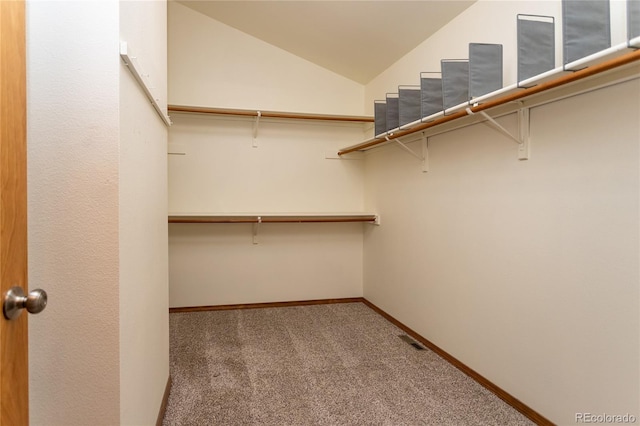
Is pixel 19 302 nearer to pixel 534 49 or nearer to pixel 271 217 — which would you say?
pixel 534 49

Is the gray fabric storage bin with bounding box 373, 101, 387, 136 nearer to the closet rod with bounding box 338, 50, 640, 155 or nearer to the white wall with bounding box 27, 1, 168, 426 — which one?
the closet rod with bounding box 338, 50, 640, 155

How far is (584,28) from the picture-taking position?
1453 mm

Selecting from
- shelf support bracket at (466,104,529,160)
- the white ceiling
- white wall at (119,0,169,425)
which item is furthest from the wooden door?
the white ceiling

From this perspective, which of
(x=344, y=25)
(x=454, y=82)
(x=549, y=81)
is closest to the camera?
(x=549, y=81)

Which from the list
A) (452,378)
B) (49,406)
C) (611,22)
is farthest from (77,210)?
(452,378)

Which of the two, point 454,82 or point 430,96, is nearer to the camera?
point 454,82

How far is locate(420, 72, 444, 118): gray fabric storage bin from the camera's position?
7.78ft

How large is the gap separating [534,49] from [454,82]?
1.66 feet

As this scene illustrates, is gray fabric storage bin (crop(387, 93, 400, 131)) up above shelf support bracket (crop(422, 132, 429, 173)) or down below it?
above

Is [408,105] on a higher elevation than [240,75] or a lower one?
lower

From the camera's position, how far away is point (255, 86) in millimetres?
3818

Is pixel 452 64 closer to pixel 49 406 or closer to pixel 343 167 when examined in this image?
pixel 343 167

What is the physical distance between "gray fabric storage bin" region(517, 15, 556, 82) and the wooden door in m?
1.83

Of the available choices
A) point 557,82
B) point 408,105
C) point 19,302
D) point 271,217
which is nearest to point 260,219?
point 271,217
